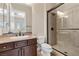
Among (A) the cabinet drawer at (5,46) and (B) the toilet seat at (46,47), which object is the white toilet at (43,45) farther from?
(A) the cabinet drawer at (5,46)

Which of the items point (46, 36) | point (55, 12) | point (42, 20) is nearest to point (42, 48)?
point (46, 36)

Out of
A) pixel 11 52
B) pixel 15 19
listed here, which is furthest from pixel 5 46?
pixel 15 19

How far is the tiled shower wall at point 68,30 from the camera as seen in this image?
6.35 feet

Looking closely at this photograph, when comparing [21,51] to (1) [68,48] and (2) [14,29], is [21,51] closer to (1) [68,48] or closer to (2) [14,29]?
(2) [14,29]

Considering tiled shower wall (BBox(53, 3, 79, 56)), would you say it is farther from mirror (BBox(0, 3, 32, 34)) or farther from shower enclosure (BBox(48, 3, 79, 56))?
mirror (BBox(0, 3, 32, 34))

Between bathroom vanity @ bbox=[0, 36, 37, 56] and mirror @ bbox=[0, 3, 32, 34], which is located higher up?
mirror @ bbox=[0, 3, 32, 34]

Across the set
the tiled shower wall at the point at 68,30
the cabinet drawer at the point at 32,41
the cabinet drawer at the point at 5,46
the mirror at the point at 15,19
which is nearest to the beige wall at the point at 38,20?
the mirror at the point at 15,19

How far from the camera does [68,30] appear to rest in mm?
2082

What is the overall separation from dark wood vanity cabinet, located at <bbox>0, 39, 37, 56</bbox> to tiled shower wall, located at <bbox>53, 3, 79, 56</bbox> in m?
0.43

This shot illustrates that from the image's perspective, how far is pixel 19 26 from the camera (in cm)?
190

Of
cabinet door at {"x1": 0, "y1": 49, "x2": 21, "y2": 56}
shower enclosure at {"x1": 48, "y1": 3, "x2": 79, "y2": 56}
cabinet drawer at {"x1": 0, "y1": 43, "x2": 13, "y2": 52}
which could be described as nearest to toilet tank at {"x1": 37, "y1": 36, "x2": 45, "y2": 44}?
shower enclosure at {"x1": 48, "y1": 3, "x2": 79, "y2": 56}

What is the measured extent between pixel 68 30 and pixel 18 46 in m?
0.94

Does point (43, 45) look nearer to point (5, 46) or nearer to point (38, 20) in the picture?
point (38, 20)

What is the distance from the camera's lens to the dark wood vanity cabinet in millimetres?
1586
